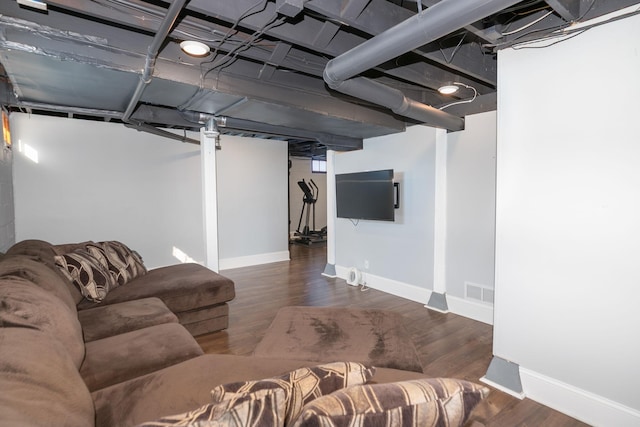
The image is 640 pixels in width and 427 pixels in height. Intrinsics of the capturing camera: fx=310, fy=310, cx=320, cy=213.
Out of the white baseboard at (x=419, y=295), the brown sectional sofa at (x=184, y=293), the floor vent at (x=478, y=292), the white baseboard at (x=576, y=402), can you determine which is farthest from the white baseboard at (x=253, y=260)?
the white baseboard at (x=576, y=402)

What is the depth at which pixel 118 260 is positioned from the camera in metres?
3.23

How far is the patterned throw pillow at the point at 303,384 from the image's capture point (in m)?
0.82

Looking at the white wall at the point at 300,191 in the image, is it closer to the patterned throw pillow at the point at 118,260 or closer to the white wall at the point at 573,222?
the patterned throw pillow at the point at 118,260

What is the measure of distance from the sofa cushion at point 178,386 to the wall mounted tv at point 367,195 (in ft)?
9.59

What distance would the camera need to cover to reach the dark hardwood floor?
2.03m

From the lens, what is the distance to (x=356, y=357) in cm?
171

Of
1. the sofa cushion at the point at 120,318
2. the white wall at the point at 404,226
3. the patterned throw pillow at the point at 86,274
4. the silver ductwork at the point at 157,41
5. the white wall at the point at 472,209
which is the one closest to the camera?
the silver ductwork at the point at 157,41

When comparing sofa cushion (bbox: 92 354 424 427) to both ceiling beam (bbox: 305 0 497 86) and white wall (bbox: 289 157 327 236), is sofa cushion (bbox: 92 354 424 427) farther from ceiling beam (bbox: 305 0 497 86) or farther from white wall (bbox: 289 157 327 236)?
white wall (bbox: 289 157 327 236)

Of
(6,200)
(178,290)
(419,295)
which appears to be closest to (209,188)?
(178,290)

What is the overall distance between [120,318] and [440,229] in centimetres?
337

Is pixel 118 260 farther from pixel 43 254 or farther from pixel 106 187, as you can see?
pixel 106 187

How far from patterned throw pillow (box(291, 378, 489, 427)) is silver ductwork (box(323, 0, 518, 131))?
151cm

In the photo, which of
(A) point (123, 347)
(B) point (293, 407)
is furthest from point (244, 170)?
(B) point (293, 407)

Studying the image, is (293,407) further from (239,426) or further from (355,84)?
(355,84)
